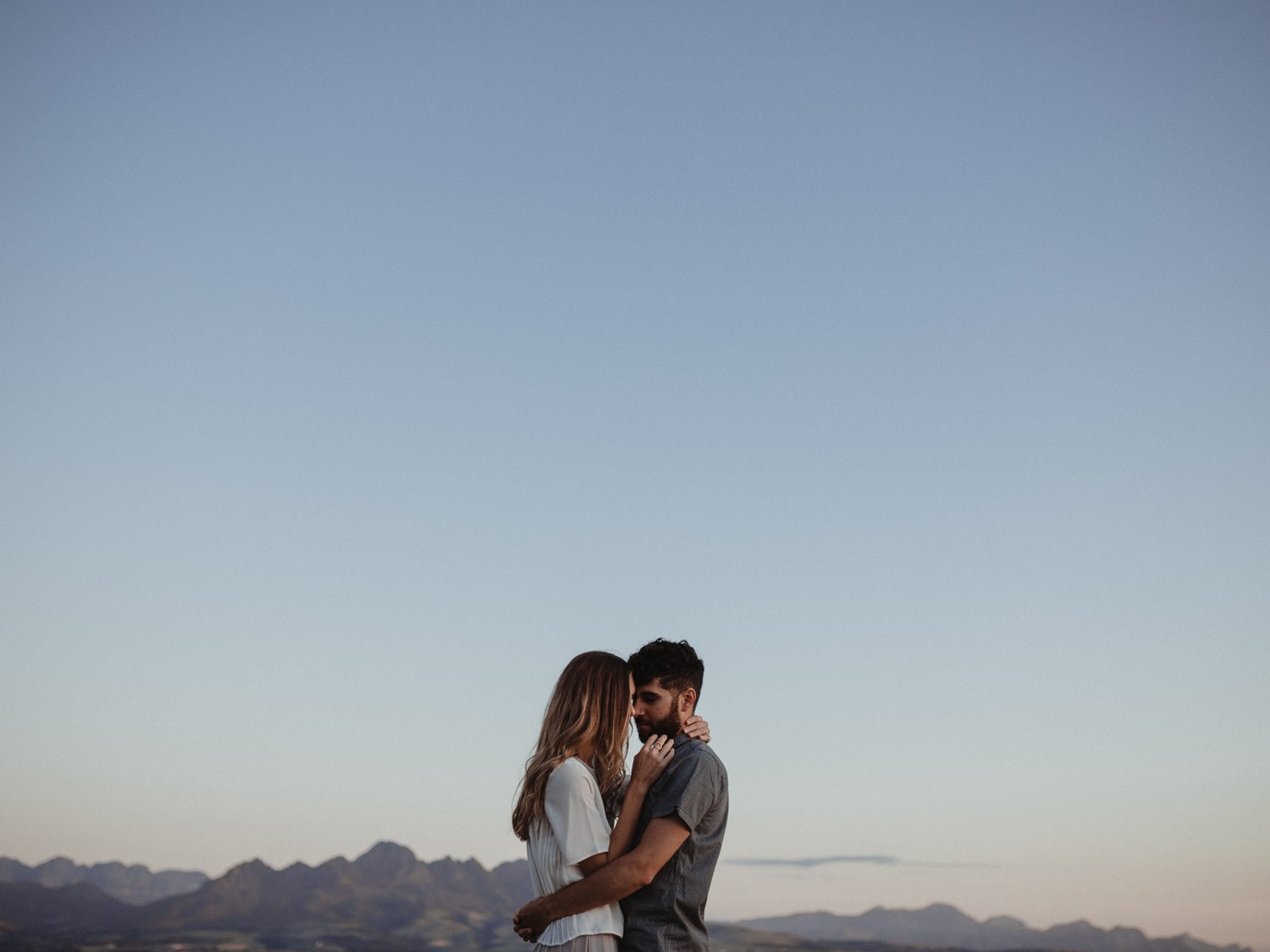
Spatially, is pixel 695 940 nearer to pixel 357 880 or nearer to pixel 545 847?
pixel 545 847

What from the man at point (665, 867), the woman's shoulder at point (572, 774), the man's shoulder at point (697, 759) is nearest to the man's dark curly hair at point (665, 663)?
the man at point (665, 867)

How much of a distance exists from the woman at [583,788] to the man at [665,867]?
88 millimetres

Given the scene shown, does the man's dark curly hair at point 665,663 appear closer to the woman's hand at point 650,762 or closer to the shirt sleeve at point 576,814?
the woman's hand at point 650,762

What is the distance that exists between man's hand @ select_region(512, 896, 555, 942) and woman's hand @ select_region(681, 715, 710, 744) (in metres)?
1.25

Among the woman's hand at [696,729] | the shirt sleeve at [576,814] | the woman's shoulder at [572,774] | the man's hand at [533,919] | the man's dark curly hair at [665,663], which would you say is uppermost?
the man's dark curly hair at [665,663]

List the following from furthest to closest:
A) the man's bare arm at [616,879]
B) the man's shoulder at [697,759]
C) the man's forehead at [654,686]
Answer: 1. the man's forehead at [654,686]
2. the man's shoulder at [697,759]
3. the man's bare arm at [616,879]

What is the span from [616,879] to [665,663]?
124 cm

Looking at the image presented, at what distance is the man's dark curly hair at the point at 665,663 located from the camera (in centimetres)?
629

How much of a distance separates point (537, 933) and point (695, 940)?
0.89 m

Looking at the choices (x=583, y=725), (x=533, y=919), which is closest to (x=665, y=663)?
(x=583, y=725)

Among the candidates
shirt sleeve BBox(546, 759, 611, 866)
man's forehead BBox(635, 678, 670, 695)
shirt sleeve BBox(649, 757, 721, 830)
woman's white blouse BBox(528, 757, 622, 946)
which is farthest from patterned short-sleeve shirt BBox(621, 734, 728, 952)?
man's forehead BBox(635, 678, 670, 695)

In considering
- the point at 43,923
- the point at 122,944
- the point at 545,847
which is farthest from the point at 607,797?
the point at 43,923

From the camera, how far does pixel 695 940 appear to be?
591cm

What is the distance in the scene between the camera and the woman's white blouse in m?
5.84
